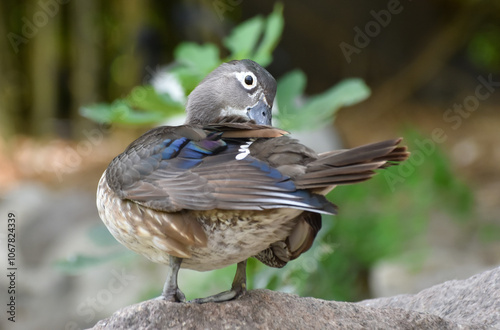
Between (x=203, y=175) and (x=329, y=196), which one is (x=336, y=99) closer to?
(x=329, y=196)

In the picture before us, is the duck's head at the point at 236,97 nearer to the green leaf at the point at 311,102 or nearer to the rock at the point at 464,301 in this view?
the rock at the point at 464,301

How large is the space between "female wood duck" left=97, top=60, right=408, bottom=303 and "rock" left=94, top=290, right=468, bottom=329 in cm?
7

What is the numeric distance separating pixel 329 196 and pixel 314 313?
2247 mm

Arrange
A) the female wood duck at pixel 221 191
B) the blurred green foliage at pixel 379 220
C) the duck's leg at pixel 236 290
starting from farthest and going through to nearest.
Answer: the blurred green foliage at pixel 379 220 → the duck's leg at pixel 236 290 → the female wood duck at pixel 221 191

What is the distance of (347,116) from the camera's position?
9336 mm

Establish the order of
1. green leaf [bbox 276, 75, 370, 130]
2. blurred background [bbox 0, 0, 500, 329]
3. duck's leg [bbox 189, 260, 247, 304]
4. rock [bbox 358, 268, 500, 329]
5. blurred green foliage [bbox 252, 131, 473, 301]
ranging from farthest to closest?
blurred background [bbox 0, 0, 500, 329] → blurred green foliage [bbox 252, 131, 473, 301] → green leaf [bbox 276, 75, 370, 130] → rock [bbox 358, 268, 500, 329] → duck's leg [bbox 189, 260, 247, 304]

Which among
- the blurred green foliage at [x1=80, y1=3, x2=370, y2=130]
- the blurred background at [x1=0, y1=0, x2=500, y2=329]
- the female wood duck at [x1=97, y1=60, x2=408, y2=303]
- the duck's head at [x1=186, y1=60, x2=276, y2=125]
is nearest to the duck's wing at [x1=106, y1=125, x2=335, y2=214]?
the female wood duck at [x1=97, y1=60, x2=408, y2=303]

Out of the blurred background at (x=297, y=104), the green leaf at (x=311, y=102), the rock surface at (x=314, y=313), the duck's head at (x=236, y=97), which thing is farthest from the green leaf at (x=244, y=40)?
the blurred background at (x=297, y=104)

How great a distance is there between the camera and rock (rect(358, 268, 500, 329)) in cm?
284

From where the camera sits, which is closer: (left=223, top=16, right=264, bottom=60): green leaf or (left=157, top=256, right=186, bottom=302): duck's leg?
(left=157, top=256, right=186, bottom=302): duck's leg

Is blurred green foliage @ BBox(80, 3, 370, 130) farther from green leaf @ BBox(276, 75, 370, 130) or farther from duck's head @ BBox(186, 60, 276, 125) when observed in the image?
duck's head @ BBox(186, 60, 276, 125)

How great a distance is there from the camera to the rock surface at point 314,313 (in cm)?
245

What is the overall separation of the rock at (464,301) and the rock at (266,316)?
0.64 feet

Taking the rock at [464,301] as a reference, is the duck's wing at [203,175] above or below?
above
